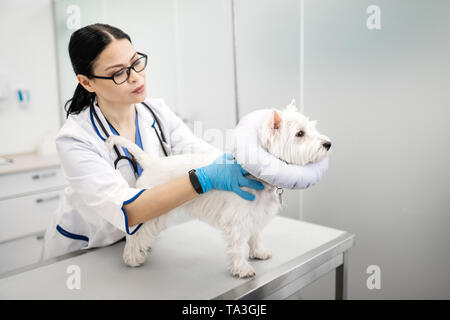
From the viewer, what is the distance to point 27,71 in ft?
9.71

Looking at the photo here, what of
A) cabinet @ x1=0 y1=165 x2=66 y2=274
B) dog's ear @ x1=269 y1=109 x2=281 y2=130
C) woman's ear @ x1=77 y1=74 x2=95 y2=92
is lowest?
cabinet @ x1=0 y1=165 x2=66 y2=274

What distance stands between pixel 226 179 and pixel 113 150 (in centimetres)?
47

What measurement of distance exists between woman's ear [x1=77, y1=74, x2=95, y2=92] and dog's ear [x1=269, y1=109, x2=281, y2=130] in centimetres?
65

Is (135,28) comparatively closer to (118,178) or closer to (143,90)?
(143,90)

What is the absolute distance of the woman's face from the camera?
1.10 meters

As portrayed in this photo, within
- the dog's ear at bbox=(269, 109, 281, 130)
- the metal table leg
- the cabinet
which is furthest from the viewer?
the cabinet

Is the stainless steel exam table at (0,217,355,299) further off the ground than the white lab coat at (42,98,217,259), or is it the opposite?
the white lab coat at (42,98,217,259)

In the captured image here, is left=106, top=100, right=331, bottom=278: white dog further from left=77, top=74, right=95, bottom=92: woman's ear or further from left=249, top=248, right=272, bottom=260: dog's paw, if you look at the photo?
left=77, top=74, right=95, bottom=92: woman's ear

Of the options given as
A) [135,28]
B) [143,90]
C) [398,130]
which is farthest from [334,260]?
[135,28]

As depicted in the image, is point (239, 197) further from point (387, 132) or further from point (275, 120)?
point (387, 132)

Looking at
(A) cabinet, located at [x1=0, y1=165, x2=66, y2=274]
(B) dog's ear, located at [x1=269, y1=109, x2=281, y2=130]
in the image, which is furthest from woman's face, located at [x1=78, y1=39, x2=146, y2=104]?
(A) cabinet, located at [x1=0, y1=165, x2=66, y2=274]

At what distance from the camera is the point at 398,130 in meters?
1.70

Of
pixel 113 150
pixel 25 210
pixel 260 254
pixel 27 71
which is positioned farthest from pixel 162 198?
pixel 27 71

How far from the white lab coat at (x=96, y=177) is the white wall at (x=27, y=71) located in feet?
6.34
